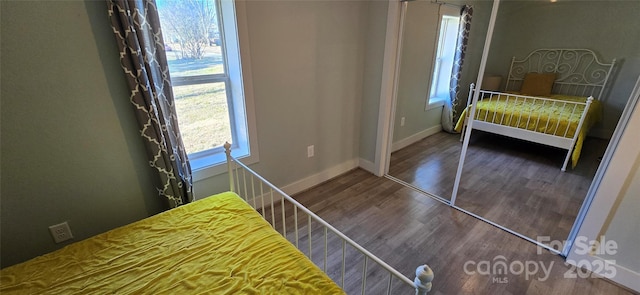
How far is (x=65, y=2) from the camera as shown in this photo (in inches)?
48.1

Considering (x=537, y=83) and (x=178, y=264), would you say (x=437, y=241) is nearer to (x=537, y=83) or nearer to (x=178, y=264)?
(x=537, y=83)

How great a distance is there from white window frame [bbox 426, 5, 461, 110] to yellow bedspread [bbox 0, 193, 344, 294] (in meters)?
2.60

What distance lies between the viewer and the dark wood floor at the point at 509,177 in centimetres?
207

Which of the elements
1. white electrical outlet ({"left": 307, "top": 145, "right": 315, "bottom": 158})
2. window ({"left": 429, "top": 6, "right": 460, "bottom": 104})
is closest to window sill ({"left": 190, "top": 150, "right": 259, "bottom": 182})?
white electrical outlet ({"left": 307, "top": 145, "right": 315, "bottom": 158})

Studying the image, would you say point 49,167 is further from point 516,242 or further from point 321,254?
point 516,242

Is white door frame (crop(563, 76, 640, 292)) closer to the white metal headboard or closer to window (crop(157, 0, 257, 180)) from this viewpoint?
the white metal headboard

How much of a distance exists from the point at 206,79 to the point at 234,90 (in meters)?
0.21

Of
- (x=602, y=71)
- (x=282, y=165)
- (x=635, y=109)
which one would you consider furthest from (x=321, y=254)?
(x=602, y=71)

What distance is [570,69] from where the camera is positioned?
6.22ft

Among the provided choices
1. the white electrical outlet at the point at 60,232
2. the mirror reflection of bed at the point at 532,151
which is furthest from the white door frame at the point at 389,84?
the white electrical outlet at the point at 60,232

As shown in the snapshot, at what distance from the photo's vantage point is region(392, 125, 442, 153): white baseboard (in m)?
3.29
